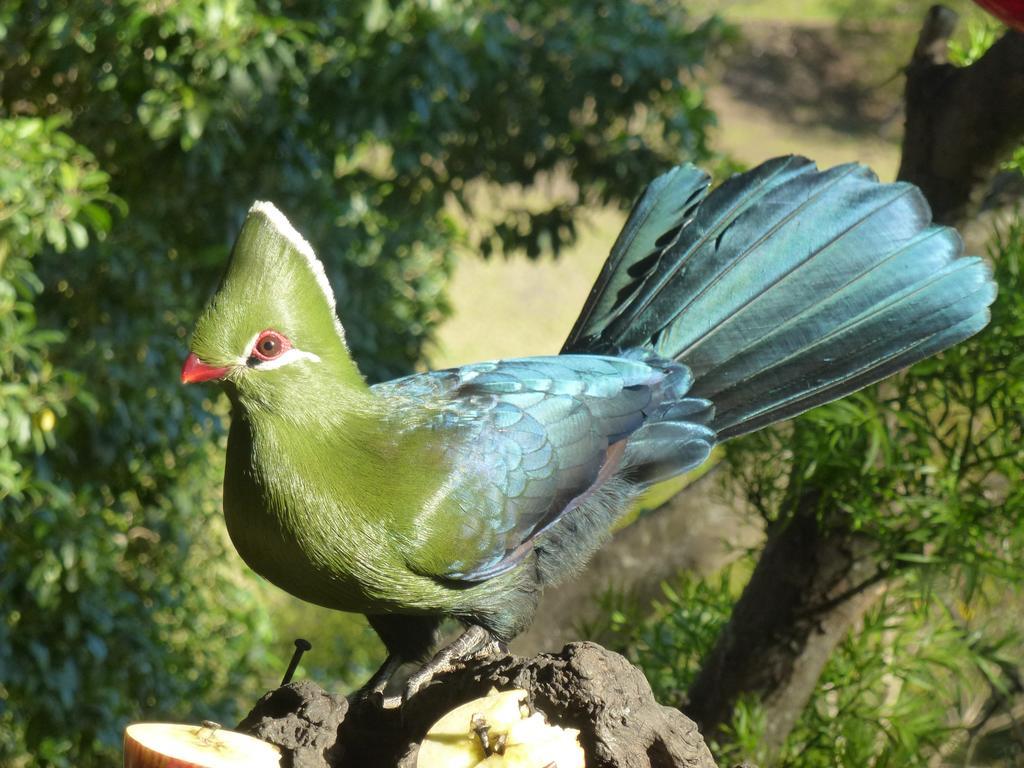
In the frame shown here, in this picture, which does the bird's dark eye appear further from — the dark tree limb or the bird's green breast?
the dark tree limb

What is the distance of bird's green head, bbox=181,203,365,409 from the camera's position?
170 cm

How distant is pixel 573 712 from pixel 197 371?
2.23ft

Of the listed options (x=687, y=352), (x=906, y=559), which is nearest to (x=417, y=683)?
(x=687, y=352)

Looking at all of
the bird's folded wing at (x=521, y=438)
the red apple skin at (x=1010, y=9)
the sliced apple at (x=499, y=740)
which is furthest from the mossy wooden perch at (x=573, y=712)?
the red apple skin at (x=1010, y=9)

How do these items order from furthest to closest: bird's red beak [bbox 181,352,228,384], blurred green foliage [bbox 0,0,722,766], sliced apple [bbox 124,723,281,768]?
blurred green foliage [bbox 0,0,722,766]
bird's red beak [bbox 181,352,228,384]
sliced apple [bbox 124,723,281,768]

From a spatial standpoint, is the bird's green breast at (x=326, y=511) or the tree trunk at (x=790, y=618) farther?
the tree trunk at (x=790, y=618)

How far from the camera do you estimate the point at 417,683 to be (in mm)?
1734

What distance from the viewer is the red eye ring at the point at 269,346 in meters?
1.73

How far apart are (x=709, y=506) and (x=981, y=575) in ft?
4.34

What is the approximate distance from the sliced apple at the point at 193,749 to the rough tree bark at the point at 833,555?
4.01 ft

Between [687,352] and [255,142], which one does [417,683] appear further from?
[255,142]

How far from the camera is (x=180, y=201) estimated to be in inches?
136

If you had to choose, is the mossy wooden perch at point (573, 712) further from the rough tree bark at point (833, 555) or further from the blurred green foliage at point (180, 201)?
the blurred green foliage at point (180, 201)

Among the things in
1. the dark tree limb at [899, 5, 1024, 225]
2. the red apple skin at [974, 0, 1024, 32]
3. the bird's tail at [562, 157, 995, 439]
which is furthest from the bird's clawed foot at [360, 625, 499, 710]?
the dark tree limb at [899, 5, 1024, 225]
